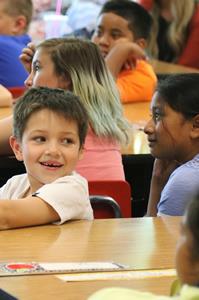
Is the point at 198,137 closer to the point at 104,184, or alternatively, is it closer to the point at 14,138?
the point at 104,184

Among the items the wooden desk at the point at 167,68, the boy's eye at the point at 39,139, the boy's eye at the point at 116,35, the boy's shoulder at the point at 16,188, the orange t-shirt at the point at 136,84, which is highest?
the boy's eye at the point at 39,139

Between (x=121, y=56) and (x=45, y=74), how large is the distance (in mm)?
1360

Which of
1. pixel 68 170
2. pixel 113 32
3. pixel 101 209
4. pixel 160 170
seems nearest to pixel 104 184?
pixel 101 209

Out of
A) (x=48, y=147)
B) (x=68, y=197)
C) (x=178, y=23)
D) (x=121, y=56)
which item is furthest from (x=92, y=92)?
(x=178, y=23)

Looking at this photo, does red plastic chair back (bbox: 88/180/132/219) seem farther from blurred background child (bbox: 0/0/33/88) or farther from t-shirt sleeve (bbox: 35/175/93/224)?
blurred background child (bbox: 0/0/33/88)

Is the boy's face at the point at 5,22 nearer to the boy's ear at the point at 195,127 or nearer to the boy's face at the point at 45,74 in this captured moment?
the boy's face at the point at 45,74

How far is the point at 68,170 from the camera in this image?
2766mm

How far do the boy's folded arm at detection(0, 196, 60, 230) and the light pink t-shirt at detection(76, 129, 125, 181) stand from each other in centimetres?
81

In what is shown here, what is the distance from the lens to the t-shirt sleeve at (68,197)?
8.52 feet

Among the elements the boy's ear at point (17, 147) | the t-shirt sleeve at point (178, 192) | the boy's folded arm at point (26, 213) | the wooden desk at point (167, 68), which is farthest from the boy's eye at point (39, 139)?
the wooden desk at point (167, 68)

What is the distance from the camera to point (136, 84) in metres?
4.78

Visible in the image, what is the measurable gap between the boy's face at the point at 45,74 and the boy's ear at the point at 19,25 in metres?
1.94

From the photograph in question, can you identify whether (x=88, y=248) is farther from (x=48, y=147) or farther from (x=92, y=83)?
(x=92, y=83)

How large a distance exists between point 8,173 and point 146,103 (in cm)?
118
